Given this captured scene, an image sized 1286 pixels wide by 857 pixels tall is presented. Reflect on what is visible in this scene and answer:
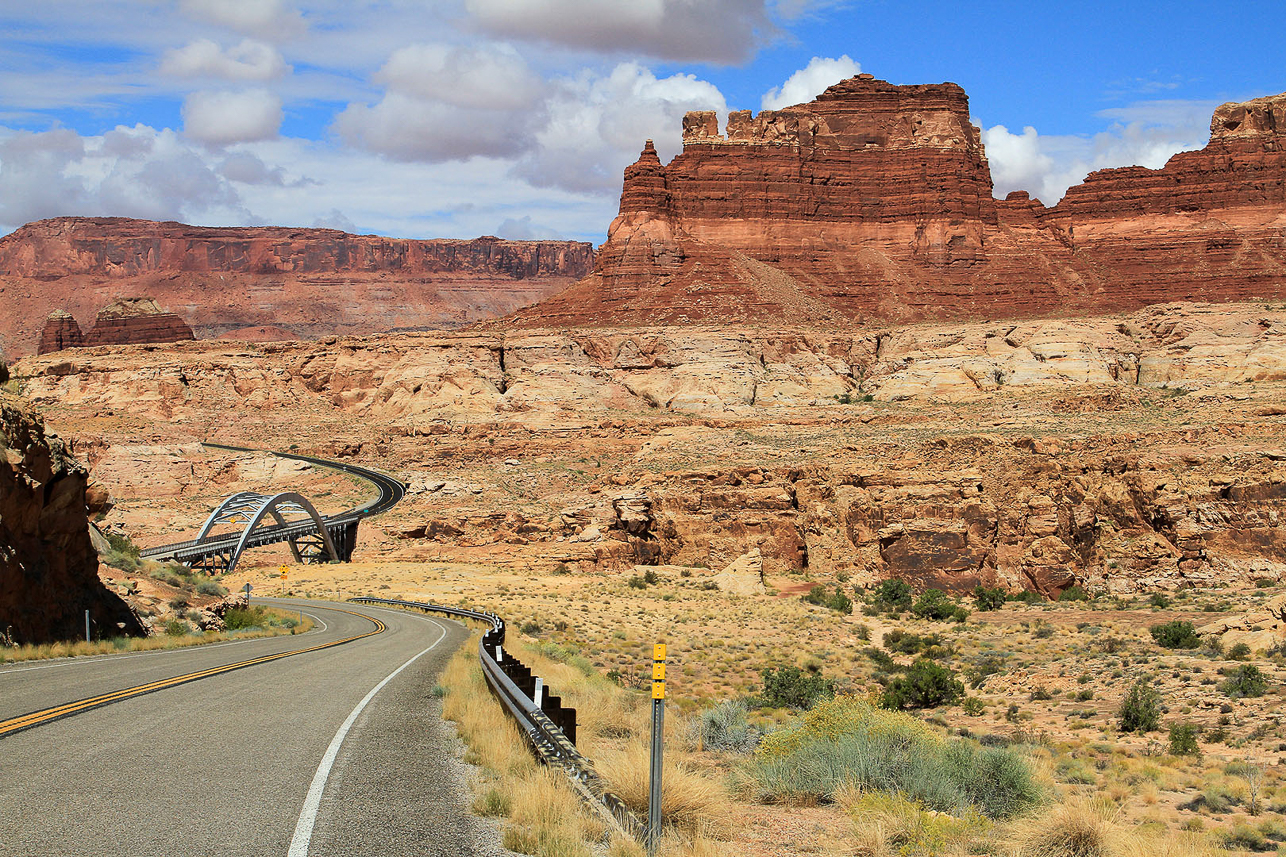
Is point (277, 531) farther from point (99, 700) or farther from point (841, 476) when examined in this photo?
point (99, 700)

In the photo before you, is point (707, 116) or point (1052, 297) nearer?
point (1052, 297)

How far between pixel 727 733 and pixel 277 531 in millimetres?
57618

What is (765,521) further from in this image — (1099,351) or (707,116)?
(707,116)

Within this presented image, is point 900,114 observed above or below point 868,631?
above

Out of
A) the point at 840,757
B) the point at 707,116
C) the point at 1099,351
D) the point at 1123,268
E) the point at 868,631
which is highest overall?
the point at 707,116

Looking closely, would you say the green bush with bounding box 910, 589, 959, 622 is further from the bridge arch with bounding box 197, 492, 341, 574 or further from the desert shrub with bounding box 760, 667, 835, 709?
the bridge arch with bounding box 197, 492, 341, 574

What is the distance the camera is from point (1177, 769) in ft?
43.5

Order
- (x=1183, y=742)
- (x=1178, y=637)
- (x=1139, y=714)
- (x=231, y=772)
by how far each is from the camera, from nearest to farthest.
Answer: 1. (x=231, y=772)
2. (x=1183, y=742)
3. (x=1139, y=714)
4. (x=1178, y=637)

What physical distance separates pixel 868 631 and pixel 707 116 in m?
86.7

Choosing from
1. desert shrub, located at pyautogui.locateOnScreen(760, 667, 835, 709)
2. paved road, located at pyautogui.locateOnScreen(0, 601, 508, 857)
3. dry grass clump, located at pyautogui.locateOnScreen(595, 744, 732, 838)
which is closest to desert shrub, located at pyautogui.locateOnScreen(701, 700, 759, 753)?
paved road, located at pyautogui.locateOnScreen(0, 601, 508, 857)

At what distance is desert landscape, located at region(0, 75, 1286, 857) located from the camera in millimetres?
11461

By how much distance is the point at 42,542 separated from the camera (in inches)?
787

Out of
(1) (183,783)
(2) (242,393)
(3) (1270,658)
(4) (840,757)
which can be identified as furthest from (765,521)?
(2) (242,393)

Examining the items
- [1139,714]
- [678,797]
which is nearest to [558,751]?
[678,797]
